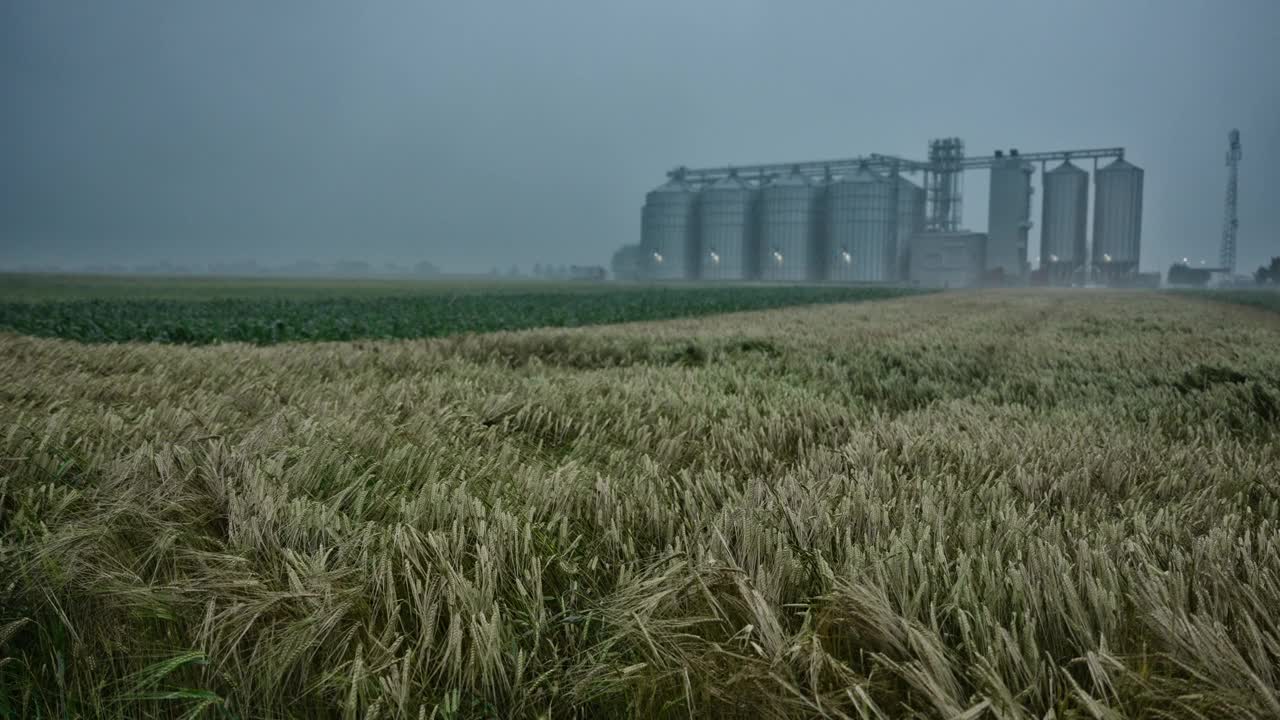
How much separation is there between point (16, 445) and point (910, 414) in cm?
283

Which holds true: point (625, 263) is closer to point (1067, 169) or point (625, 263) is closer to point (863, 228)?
point (863, 228)

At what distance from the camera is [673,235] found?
81.9 metres

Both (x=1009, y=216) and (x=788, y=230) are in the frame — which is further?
(x=788, y=230)

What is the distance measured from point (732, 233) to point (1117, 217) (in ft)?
120

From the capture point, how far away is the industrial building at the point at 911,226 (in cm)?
7331

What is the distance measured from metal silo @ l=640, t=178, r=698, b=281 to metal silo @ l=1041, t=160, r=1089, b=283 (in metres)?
34.5

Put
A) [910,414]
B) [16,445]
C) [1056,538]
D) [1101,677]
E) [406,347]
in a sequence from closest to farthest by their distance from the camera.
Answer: [1101,677] → [1056,538] → [16,445] → [910,414] → [406,347]

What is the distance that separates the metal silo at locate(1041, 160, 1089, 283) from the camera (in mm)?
73312

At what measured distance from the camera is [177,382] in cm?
316

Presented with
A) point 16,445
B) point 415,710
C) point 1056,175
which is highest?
point 1056,175

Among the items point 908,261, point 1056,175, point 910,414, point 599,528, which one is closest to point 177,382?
point 599,528

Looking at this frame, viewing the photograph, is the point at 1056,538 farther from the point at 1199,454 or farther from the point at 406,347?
the point at 406,347

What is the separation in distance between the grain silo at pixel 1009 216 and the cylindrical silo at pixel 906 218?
6.62 m

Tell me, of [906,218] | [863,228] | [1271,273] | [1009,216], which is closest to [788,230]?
[863,228]
